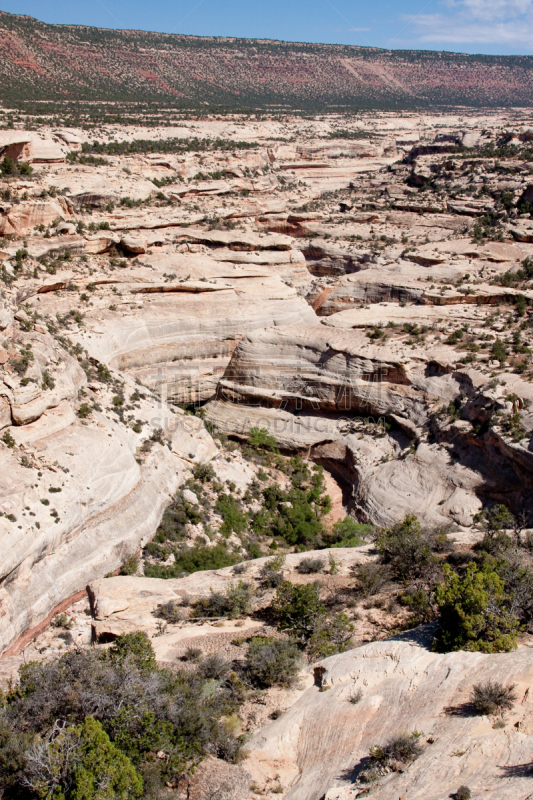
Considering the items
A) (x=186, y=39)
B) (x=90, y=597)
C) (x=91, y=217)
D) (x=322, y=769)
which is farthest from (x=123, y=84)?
(x=322, y=769)

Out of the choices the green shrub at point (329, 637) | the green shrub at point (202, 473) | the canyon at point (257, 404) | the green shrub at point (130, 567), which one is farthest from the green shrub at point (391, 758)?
the green shrub at point (202, 473)

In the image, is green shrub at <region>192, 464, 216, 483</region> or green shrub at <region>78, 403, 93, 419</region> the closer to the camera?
Answer: green shrub at <region>78, 403, 93, 419</region>

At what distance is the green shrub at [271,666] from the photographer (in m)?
9.14

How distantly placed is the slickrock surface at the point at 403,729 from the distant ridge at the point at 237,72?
2250 inches

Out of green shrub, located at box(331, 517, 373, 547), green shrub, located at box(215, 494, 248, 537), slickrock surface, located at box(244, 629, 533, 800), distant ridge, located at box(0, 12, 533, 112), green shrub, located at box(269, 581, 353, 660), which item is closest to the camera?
slickrock surface, located at box(244, 629, 533, 800)

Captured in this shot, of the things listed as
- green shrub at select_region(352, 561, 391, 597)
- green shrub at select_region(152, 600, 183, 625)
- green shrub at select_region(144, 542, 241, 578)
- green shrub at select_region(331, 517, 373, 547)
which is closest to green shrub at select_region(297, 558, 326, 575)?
green shrub at select_region(352, 561, 391, 597)

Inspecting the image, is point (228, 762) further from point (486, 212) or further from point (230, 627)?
point (486, 212)

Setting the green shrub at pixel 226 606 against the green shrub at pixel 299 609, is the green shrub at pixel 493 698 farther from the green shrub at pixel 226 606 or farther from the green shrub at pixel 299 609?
the green shrub at pixel 226 606

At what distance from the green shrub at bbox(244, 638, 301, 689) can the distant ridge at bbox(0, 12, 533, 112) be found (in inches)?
2197

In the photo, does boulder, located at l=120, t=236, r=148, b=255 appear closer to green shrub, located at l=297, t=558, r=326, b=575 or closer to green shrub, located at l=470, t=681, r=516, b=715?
green shrub, located at l=297, t=558, r=326, b=575

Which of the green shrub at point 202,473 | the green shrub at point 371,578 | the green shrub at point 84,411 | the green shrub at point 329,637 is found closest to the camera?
the green shrub at point 329,637

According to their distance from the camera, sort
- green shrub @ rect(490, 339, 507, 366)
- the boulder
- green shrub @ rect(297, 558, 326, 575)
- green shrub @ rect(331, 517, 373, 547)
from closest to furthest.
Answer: green shrub @ rect(297, 558, 326, 575)
green shrub @ rect(331, 517, 373, 547)
green shrub @ rect(490, 339, 507, 366)
the boulder

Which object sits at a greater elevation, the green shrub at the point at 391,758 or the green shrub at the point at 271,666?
the green shrub at the point at 391,758

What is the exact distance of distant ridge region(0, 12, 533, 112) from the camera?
7575 cm
